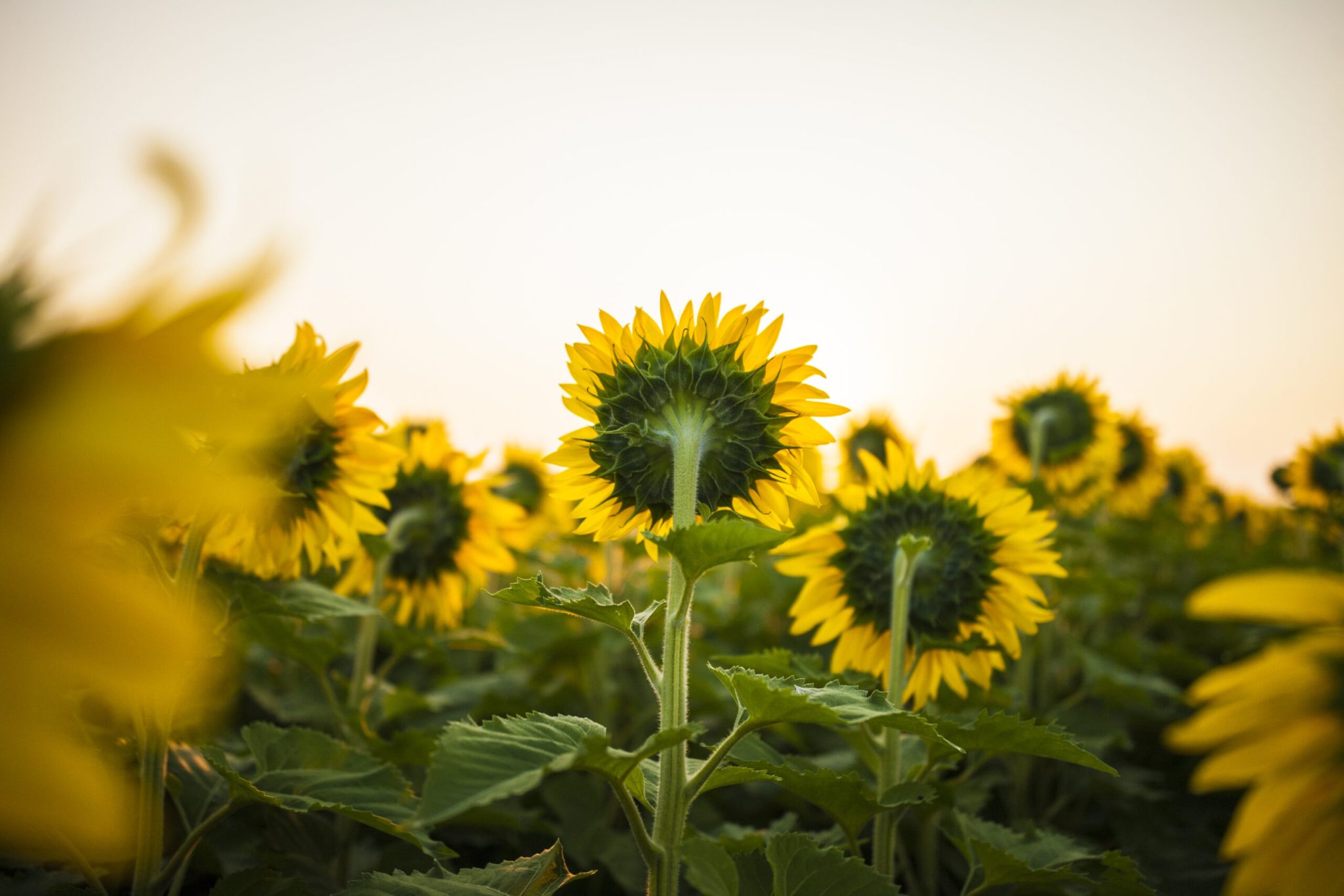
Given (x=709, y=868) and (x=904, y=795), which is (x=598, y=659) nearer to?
(x=904, y=795)

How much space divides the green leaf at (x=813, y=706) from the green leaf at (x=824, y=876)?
0.24 meters

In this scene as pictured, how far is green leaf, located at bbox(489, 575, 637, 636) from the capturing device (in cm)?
109

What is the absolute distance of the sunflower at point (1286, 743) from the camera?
0.61 m

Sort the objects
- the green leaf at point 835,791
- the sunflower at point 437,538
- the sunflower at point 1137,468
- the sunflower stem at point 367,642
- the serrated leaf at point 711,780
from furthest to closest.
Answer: the sunflower at point 1137,468 < the sunflower at point 437,538 < the sunflower stem at point 367,642 < the green leaf at point 835,791 < the serrated leaf at point 711,780

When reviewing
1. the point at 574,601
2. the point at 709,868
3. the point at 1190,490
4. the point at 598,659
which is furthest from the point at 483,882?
the point at 1190,490

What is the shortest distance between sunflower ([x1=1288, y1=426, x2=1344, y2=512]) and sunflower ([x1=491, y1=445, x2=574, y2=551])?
15.2 ft

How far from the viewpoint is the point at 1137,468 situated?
17.2ft

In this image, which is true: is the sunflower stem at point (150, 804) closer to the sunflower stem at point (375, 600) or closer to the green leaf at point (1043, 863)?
the sunflower stem at point (375, 600)

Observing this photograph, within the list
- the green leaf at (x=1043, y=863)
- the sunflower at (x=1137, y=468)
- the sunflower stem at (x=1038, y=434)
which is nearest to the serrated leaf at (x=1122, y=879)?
the green leaf at (x=1043, y=863)

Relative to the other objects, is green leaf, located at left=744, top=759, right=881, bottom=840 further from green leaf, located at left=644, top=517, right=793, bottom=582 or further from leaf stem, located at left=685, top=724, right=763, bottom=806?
green leaf, located at left=644, top=517, right=793, bottom=582

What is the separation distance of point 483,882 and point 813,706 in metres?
0.67

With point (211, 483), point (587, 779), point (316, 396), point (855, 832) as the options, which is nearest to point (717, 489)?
point (855, 832)

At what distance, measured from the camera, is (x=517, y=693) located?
A: 3.00 m

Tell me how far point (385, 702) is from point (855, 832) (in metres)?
1.42
